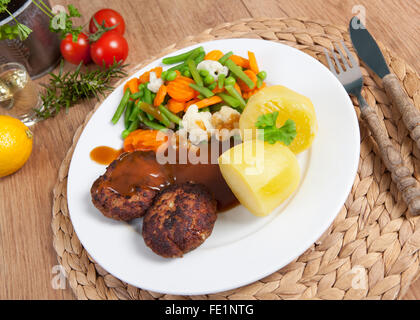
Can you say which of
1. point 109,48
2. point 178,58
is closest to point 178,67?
point 178,58

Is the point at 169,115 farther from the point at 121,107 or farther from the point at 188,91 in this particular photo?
the point at 121,107

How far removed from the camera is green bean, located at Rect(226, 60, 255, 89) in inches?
105

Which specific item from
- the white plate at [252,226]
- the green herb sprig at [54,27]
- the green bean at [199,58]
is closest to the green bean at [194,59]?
the green bean at [199,58]

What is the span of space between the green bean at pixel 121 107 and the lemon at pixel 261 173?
990mm

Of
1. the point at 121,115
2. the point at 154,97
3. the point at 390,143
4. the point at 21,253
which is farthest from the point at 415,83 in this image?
the point at 21,253

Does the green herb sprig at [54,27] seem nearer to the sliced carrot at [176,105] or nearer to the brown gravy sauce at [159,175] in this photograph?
the sliced carrot at [176,105]

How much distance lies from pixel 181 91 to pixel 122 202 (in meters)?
0.89

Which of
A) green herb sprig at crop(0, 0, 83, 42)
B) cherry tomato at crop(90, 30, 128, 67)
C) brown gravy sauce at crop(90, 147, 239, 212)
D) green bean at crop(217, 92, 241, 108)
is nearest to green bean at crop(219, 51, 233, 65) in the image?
green bean at crop(217, 92, 241, 108)

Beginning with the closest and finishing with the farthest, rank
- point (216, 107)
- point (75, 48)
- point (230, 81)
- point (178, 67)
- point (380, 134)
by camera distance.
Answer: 1. point (380, 134)
2. point (230, 81)
3. point (216, 107)
4. point (178, 67)
5. point (75, 48)

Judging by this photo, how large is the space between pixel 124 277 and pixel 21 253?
92 centimetres

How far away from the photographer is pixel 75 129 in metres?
3.16

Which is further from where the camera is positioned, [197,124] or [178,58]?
[178,58]

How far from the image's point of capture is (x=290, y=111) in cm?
223

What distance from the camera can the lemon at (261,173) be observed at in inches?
80.9
